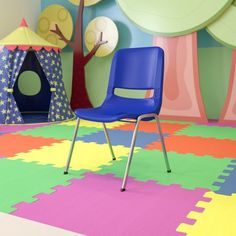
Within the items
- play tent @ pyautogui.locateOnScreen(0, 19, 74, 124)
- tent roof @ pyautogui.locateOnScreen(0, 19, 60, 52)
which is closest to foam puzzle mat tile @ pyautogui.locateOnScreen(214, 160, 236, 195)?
play tent @ pyautogui.locateOnScreen(0, 19, 74, 124)

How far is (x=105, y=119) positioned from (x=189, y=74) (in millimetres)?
2480

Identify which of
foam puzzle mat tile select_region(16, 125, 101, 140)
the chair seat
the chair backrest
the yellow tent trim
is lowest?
foam puzzle mat tile select_region(16, 125, 101, 140)

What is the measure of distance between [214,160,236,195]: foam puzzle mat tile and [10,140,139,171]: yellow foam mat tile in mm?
776

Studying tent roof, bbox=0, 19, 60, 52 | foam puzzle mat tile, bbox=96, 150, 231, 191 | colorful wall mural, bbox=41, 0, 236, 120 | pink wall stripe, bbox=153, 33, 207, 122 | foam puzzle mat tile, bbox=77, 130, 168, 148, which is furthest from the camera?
colorful wall mural, bbox=41, 0, 236, 120

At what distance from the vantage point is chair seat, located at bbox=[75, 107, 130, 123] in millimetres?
2057

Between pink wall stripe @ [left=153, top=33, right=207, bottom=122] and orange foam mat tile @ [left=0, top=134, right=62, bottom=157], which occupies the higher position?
pink wall stripe @ [left=153, top=33, right=207, bottom=122]

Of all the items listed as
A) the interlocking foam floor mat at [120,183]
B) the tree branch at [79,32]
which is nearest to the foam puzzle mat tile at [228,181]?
the interlocking foam floor mat at [120,183]

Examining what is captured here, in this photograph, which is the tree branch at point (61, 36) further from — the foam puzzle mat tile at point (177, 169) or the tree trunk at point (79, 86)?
the foam puzzle mat tile at point (177, 169)

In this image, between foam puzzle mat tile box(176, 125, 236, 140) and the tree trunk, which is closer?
foam puzzle mat tile box(176, 125, 236, 140)

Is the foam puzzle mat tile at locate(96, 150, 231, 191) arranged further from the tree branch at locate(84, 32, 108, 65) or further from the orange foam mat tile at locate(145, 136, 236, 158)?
the tree branch at locate(84, 32, 108, 65)

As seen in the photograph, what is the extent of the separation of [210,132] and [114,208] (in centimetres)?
218

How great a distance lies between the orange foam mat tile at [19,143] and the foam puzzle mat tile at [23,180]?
28cm

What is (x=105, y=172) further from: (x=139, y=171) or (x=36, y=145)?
(x=36, y=145)

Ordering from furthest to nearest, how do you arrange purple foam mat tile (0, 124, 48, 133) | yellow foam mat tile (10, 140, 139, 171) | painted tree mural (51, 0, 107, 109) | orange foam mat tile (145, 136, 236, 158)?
painted tree mural (51, 0, 107, 109) < purple foam mat tile (0, 124, 48, 133) < orange foam mat tile (145, 136, 236, 158) < yellow foam mat tile (10, 140, 139, 171)
